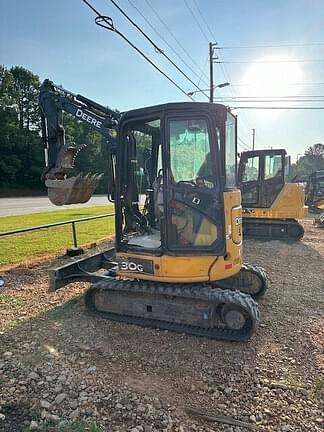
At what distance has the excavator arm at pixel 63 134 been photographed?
5.00 metres

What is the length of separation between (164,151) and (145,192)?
3.47 ft

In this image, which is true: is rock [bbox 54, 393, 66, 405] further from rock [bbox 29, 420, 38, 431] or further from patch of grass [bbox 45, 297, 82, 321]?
patch of grass [bbox 45, 297, 82, 321]

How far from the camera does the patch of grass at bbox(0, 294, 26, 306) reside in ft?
16.8

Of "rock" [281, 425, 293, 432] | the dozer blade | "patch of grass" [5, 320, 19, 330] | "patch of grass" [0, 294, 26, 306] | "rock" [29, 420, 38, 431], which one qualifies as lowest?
"rock" [281, 425, 293, 432]

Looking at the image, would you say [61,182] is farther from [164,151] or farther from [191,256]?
[191,256]

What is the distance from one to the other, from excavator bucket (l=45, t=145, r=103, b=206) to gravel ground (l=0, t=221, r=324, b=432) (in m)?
1.59

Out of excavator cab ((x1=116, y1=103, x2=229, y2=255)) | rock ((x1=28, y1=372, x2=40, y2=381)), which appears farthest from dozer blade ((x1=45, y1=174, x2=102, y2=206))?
rock ((x1=28, y1=372, x2=40, y2=381))

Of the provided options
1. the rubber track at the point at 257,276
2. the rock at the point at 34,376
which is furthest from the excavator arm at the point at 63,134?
the rock at the point at 34,376

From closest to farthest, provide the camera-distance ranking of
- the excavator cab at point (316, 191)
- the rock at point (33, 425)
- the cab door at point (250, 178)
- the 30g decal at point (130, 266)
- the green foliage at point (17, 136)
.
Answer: the rock at point (33, 425)
the 30g decal at point (130, 266)
the cab door at point (250, 178)
the excavator cab at point (316, 191)
the green foliage at point (17, 136)

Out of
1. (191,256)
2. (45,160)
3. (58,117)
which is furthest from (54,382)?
(58,117)

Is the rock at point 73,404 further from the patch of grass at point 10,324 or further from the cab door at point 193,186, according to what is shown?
the cab door at point 193,186

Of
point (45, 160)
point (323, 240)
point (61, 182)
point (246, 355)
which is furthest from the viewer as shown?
point (323, 240)

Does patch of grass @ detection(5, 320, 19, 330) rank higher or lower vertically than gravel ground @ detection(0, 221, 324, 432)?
higher

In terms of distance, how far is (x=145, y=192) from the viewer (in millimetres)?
5043
